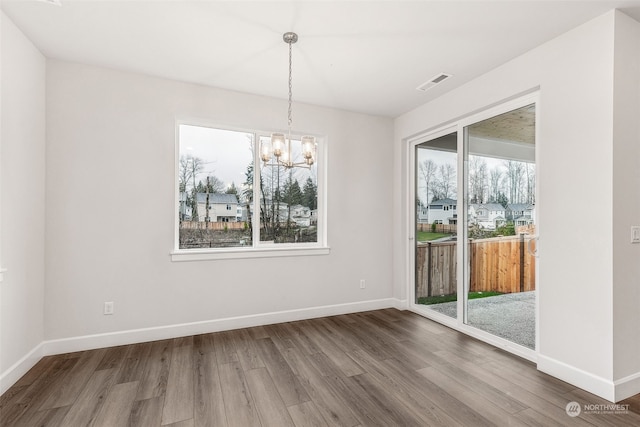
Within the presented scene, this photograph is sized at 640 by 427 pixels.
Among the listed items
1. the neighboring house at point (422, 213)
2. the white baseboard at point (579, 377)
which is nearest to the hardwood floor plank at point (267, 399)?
the white baseboard at point (579, 377)

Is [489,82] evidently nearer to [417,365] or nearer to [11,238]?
[417,365]

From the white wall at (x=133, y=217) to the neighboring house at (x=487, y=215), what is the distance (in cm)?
178

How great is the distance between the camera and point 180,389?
2291mm

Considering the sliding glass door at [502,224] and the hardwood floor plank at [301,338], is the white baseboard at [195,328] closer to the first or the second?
the hardwood floor plank at [301,338]

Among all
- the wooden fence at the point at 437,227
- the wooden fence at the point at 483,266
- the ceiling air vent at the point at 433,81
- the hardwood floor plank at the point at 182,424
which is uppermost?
the ceiling air vent at the point at 433,81

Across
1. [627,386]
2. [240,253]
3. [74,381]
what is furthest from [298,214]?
[627,386]

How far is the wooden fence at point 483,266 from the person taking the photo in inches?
115

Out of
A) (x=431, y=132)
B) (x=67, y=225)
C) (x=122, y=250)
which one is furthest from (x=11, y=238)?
(x=431, y=132)

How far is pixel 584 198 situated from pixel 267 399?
277 cm

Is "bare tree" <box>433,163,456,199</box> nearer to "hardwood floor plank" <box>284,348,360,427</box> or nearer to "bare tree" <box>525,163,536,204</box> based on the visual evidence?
"bare tree" <box>525,163,536,204</box>

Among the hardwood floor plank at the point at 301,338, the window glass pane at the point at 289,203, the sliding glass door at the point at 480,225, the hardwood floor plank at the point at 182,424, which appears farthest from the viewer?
the window glass pane at the point at 289,203

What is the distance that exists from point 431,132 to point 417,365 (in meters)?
2.77

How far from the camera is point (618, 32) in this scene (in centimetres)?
217
